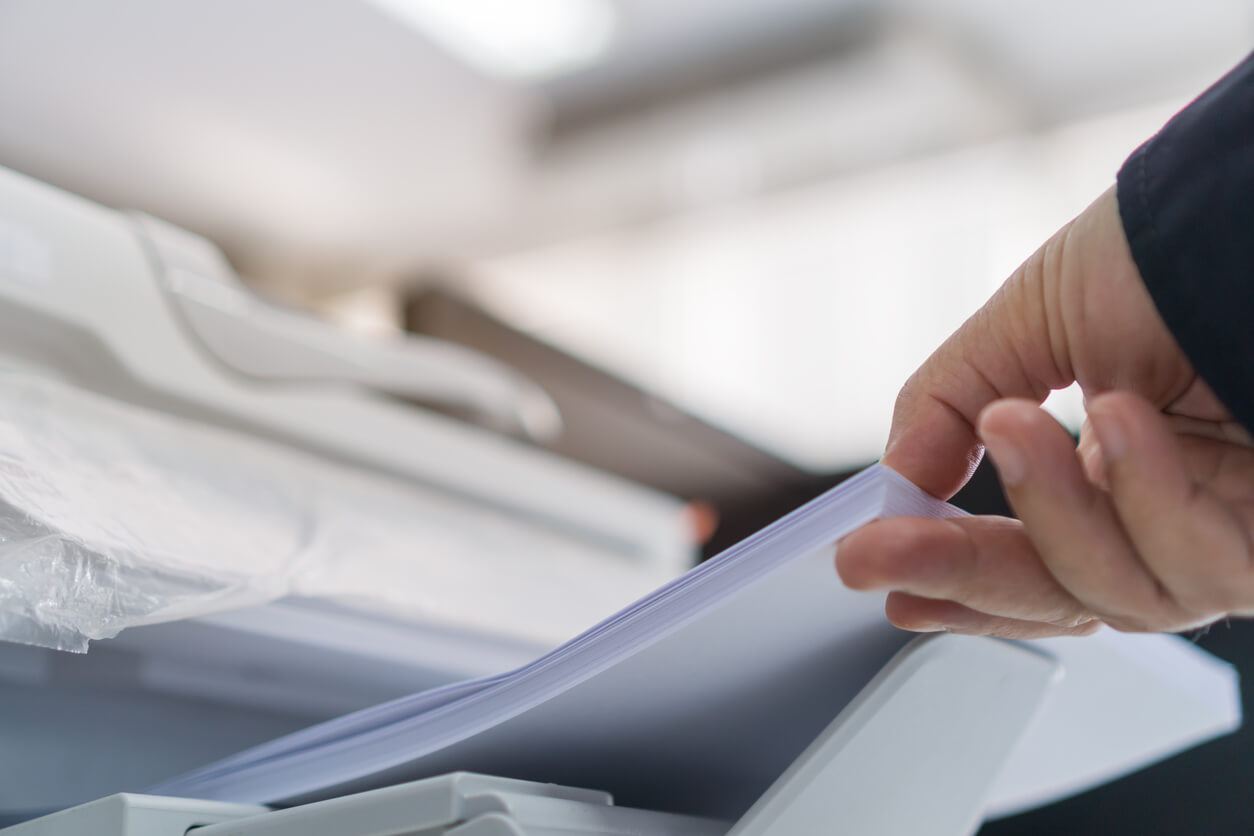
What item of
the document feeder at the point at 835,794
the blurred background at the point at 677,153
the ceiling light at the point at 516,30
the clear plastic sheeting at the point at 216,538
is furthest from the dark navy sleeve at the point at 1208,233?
the ceiling light at the point at 516,30

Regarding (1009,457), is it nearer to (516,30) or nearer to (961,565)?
(961,565)

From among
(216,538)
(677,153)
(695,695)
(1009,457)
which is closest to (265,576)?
(216,538)

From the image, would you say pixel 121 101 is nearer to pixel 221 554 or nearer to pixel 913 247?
pixel 913 247

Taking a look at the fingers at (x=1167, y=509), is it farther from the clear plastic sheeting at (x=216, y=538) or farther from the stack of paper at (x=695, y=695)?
the clear plastic sheeting at (x=216, y=538)

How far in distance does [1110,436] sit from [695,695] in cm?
16

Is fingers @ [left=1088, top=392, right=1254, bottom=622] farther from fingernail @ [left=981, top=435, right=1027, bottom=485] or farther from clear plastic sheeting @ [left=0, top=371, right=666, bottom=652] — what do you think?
clear plastic sheeting @ [left=0, top=371, right=666, bottom=652]

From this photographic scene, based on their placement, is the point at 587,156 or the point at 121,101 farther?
the point at 587,156

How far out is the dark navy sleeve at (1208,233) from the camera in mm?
259

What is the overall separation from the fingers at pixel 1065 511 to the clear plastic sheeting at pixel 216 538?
0.32 meters

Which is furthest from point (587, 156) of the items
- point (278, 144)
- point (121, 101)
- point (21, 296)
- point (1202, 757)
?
point (21, 296)

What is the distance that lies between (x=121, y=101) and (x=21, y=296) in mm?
1807

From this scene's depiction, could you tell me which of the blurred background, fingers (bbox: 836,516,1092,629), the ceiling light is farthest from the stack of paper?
the ceiling light

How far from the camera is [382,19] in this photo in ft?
5.93

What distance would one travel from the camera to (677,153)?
2117 millimetres
